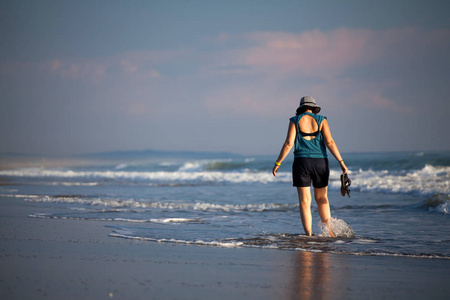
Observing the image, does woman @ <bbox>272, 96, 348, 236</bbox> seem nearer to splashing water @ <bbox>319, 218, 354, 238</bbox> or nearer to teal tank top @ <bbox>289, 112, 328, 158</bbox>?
teal tank top @ <bbox>289, 112, 328, 158</bbox>

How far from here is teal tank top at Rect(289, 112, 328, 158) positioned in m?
5.81

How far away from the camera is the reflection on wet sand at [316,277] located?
310cm

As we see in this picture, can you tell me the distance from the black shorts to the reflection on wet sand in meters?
1.27

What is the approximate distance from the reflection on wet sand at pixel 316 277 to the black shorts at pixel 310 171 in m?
1.27

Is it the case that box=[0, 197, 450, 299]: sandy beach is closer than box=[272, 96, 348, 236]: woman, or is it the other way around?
box=[0, 197, 450, 299]: sandy beach

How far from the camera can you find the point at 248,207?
10305 mm

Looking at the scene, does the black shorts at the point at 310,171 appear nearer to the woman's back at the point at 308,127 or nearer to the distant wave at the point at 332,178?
the woman's back at the point at 308,127

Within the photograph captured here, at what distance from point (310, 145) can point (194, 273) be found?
2729 mm

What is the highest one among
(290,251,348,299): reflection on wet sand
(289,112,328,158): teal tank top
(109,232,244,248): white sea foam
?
(289,112,328,158): teal tank top

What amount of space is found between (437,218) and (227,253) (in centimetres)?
514

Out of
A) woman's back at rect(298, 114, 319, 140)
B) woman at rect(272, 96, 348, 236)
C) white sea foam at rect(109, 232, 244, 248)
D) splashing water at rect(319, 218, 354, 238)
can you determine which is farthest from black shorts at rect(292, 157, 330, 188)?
white sea foam at rect(109, 232, 244, 248)

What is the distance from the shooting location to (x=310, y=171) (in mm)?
5801

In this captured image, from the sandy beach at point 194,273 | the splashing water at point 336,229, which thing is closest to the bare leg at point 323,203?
the splashing water at point 336,229

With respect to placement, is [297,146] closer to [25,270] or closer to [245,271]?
[245,271]
